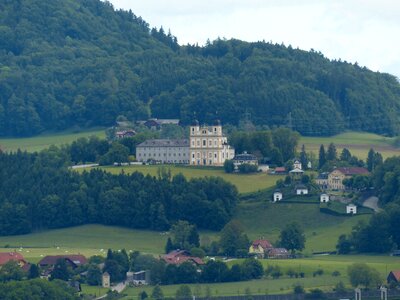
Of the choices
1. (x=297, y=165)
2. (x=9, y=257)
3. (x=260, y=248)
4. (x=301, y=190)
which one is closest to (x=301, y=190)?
(x=301, y=190)

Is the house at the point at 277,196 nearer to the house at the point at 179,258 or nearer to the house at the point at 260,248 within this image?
the house at the point at 260,248

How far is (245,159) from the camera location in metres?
147

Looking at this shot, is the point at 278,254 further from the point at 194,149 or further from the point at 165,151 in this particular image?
the point at 165,151

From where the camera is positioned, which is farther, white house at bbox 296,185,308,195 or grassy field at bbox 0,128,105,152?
grassy field at bbox 0,128,105,152

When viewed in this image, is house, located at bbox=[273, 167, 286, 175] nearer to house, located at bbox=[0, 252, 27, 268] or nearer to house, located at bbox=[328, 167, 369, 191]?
house, located at bbox=[328, 167, 369, 191]

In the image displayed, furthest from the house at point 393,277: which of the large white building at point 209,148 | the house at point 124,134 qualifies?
the house at point 124,134

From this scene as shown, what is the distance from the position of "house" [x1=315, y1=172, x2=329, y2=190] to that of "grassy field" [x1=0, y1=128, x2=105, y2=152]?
40.9 m

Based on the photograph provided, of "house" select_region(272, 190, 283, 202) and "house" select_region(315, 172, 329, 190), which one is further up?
"house" select_region(315, 172, 329, 190)

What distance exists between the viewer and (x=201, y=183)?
133125mm

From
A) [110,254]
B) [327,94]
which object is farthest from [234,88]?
[110,254]

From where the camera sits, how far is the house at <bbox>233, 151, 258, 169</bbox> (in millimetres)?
146375

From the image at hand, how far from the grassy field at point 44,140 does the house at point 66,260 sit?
5796 cm

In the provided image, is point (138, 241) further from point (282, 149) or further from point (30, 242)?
point (282, 149)

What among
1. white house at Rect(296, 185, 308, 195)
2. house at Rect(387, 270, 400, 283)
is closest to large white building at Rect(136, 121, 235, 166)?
white house at Rect(296, 185, 308, 195)
